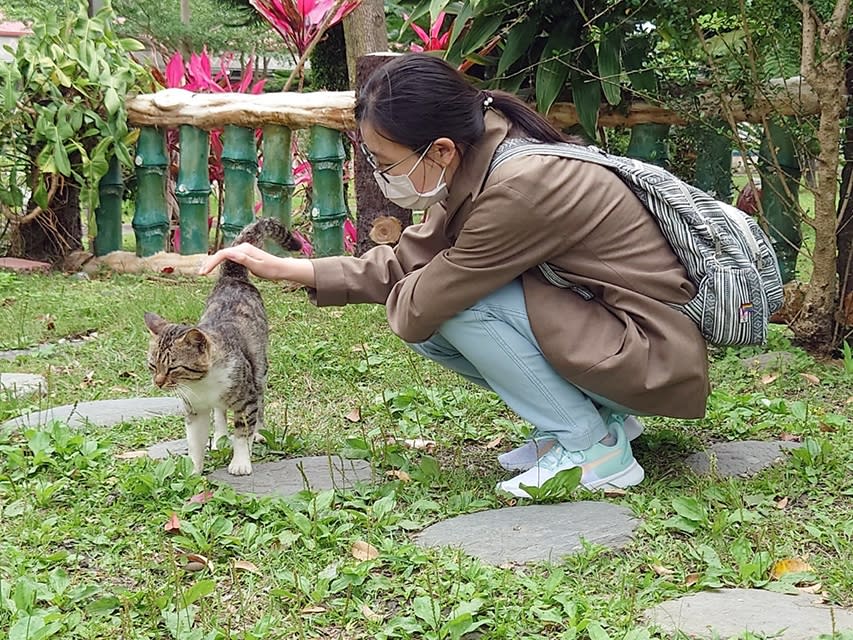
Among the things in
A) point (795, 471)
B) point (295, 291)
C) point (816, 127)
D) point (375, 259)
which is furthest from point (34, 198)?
point (795, 471)

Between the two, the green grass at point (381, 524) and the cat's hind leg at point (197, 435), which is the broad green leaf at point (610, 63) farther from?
the cat's hind leg at point (197, 435)

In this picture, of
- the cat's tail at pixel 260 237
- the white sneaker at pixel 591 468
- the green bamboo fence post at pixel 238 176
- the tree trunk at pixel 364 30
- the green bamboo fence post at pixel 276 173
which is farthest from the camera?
the tree trunk at pixel 364 30

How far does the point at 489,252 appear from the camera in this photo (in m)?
2.89

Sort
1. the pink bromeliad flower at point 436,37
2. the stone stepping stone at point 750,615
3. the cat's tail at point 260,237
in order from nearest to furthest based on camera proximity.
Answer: the stone stepping stone at point 750,615 < the cat's tail at point 260,237 < the pink bromeliad flower at point 436,37

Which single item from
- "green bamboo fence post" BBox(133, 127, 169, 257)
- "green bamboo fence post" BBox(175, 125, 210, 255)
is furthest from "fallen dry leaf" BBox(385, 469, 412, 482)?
"green bamboo fence post" BBox(133, 127, 169, 257)

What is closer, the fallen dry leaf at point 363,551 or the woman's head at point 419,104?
the fallen dry leaf at point 363,551

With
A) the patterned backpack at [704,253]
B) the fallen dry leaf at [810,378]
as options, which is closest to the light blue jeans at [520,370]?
the patterned backpack at [704,253]

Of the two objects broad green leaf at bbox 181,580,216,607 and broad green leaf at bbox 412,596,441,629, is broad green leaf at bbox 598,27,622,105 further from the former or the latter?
broad green leaf at bbox 181,580,216,607

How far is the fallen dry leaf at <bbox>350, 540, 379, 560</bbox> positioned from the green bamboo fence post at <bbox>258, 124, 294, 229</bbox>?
417 centimetres

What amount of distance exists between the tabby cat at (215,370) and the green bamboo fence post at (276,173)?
10.3ft

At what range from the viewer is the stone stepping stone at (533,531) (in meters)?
2.66

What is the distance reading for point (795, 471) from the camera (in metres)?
3.22

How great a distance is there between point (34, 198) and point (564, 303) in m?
4.72

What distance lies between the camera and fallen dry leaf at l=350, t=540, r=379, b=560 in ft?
8.74
